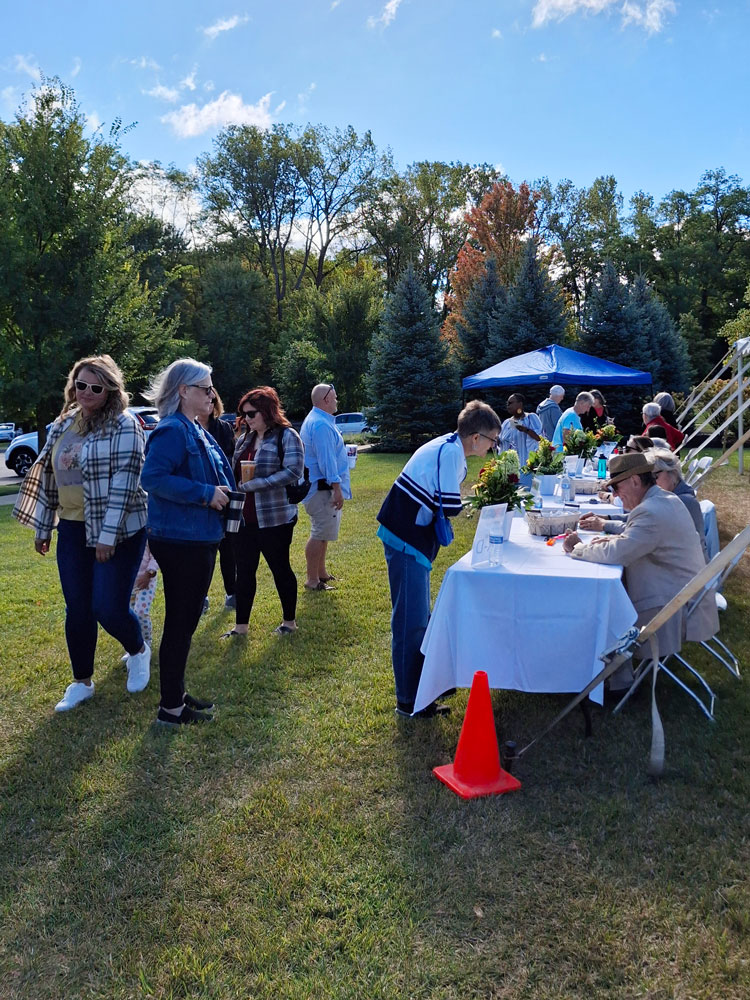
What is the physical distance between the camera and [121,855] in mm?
3027

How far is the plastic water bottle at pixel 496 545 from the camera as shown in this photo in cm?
398

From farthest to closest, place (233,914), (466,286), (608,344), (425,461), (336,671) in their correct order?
(466,286) < (608,344) < (336,671) < (425,461) < (233,914)

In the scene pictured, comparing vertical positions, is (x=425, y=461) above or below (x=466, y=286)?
below

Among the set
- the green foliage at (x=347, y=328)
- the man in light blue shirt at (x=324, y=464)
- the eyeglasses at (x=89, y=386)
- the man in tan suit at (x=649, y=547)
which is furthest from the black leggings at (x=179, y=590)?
the green foliage at (x=347, y=328)

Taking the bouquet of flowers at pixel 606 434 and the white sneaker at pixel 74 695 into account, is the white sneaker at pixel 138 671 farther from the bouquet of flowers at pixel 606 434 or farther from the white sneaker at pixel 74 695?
the bouquet of flowers at pixel 606 434

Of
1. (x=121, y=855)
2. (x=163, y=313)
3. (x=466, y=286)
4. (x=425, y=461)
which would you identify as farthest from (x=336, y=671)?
Answer: (x=163, y=313)

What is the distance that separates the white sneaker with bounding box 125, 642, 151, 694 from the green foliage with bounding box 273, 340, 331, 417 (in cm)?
2815

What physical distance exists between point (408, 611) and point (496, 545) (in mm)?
627

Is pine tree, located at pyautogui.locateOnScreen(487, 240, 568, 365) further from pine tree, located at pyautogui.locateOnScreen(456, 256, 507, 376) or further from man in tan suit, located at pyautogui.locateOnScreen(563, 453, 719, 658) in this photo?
man in tan suit, located at pyautogui.locateOnScreen(563, 453, 719, 658)

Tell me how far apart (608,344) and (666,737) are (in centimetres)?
2056

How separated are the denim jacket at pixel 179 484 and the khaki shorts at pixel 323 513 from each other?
2.69 m

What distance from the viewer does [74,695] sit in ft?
14.7

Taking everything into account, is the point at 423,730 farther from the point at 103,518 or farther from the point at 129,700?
the point at 103,518

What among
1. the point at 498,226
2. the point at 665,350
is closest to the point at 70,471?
the point at 665,350
